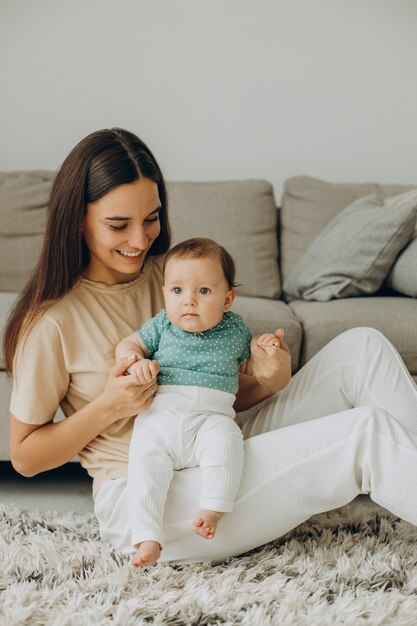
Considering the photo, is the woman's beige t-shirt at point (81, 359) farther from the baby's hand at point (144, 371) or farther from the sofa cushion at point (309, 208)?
the sofa cushion at point (309, 208)

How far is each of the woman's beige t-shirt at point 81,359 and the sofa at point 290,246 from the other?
627 mm

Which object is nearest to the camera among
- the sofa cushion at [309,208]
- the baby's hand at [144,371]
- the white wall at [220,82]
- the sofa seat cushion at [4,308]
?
the baby's hand at [144,371]

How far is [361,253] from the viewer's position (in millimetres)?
2408

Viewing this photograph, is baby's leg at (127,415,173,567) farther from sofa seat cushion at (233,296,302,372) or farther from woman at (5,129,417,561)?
sofa seat cushion at (233,296,302,372)

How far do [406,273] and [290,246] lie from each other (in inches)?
22.8

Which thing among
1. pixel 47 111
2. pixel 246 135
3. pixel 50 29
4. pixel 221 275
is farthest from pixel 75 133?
pixel 221 275

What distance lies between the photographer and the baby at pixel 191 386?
1325mm

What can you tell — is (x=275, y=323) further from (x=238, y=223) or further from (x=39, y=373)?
(x=39, y=373)

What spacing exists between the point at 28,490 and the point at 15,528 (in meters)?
0.38

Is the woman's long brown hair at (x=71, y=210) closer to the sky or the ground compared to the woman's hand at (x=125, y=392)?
closer to the sky

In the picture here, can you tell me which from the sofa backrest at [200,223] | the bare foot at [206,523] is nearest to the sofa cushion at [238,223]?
the sofa backrest at [200,223]

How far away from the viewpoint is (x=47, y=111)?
3.13 m

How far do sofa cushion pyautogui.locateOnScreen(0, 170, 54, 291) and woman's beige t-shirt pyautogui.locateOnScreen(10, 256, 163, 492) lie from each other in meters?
1.15

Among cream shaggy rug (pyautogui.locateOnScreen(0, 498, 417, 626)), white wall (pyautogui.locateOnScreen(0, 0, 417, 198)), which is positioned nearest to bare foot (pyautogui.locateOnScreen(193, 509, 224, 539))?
cream shaggy rug (pyautogui.locateOnScreen(0, 498, 417, 626))
